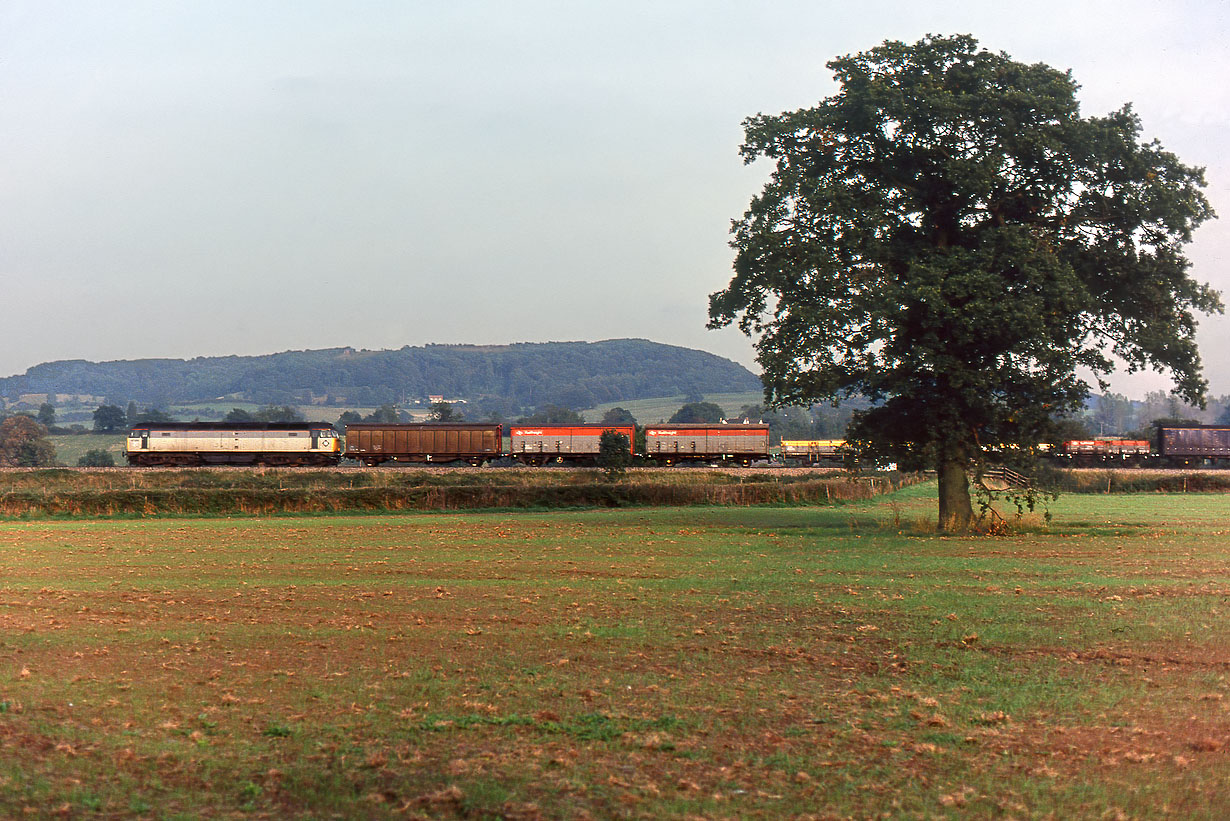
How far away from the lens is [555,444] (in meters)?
95.2

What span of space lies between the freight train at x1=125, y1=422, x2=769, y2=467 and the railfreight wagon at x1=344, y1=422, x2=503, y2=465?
9 centimetres

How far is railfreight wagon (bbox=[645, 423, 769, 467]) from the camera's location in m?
97.5

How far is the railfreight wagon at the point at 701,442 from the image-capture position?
9750cm

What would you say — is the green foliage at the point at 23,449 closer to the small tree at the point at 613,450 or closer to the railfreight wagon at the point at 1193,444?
the small tree at the point at 613,450

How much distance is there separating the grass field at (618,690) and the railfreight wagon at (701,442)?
240 feet

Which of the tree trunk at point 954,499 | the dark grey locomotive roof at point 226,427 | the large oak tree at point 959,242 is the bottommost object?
the tree trunk at point 954,499

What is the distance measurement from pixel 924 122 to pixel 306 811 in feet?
95.5

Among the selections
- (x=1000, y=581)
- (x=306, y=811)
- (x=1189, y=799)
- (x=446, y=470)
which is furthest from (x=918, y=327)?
(x=446, y=470)

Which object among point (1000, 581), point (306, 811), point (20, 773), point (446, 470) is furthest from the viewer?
point (446, 470)

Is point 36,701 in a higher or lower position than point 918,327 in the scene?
lower

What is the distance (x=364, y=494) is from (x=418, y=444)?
4352 cm

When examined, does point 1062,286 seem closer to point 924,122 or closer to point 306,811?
point 924,122

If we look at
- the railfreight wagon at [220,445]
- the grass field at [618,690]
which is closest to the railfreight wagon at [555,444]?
the railfreight wagon at [220,445]

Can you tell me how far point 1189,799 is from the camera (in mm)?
7773
